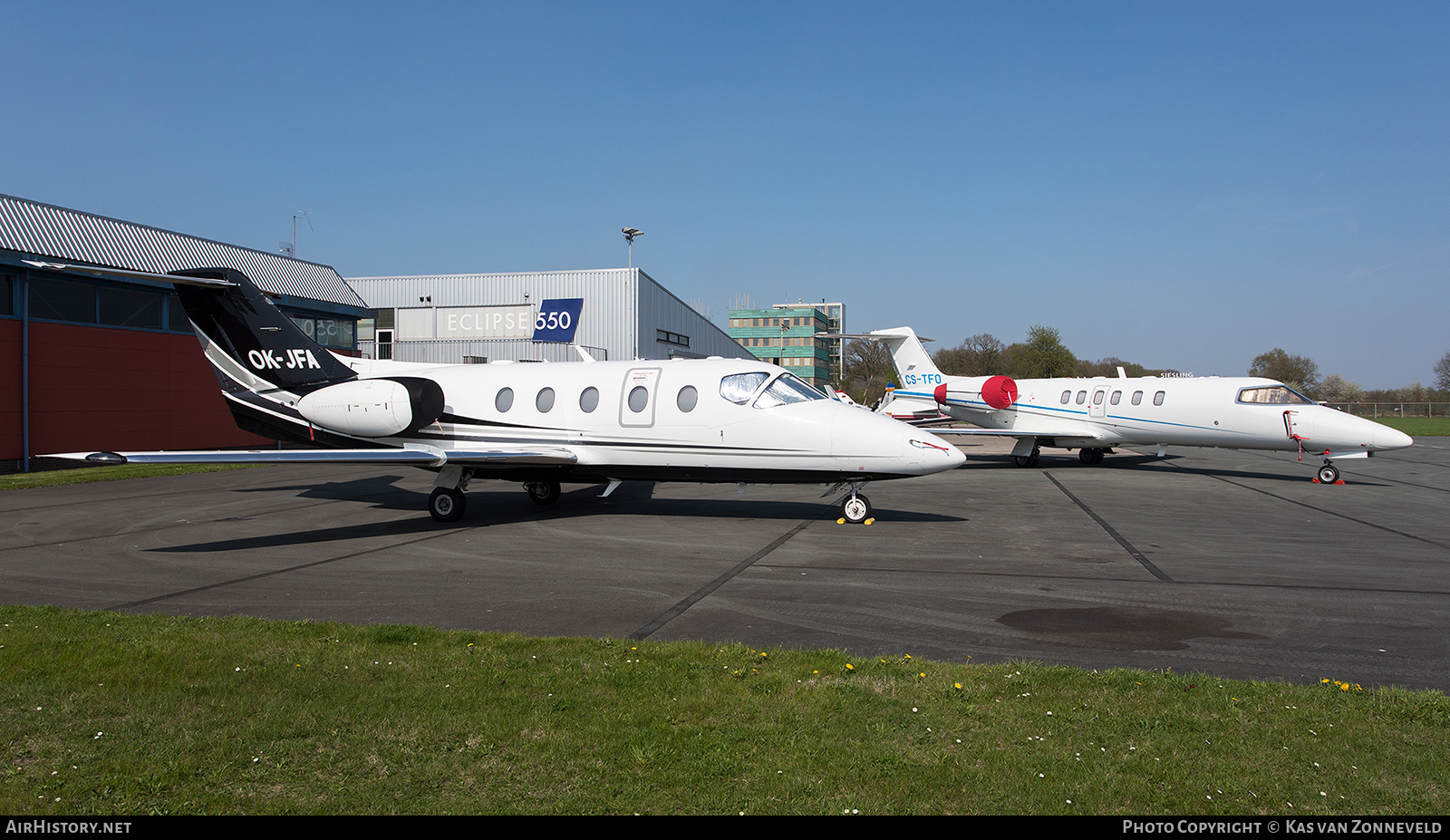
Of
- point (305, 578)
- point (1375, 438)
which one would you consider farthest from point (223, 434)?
point (1375, 438)

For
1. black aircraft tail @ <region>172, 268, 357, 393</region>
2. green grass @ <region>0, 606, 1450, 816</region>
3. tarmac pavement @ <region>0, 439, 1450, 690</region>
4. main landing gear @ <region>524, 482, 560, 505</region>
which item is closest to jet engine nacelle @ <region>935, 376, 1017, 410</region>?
tarmac pavement @ <region>0, 439, 1450, 690</region>

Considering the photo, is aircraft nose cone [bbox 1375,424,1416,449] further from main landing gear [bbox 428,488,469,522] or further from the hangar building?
the hangar building

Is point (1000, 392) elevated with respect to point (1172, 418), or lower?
elevated

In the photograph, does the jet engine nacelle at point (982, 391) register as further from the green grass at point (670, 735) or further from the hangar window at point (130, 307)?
the hangar window at point (130, 307)

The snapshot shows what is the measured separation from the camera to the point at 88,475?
20.8m

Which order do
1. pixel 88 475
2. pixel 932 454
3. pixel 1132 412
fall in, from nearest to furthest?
pixel 932 454 → pixel 88 475 → pixel 1132 412

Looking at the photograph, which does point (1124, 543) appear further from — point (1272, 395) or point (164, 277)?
point (164, 277)

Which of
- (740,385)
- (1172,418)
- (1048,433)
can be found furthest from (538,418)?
(1172,418)

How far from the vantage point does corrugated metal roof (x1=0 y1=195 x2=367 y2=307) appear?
2175 cm

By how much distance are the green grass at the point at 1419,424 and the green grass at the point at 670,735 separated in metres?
43.6

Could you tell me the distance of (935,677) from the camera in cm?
508

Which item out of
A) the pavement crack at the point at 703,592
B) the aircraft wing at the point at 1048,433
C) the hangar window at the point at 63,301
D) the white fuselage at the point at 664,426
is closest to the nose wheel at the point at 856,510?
the white fuselage at the point at 664,426

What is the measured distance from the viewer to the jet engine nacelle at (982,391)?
2447 cm

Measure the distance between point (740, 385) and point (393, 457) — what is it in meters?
5.23
